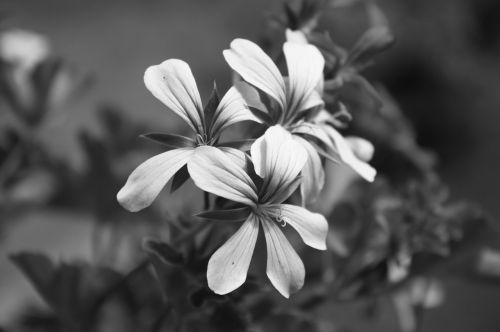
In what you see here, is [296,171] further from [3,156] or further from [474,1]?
[474,1]

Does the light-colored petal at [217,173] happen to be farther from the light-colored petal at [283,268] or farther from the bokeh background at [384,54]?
the bokeh background at [384,54]

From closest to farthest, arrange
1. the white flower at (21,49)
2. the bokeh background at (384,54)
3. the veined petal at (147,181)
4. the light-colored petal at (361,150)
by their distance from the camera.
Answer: the veined petal at (147,181) < the light-colored petal at (361,150) < the white flower at (21,49) < the bokeh background at (384,54)

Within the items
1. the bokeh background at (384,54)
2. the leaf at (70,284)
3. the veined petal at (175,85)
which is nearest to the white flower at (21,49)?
the leaf at (70,284)

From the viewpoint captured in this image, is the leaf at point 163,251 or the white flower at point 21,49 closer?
the leaf at point 163,251

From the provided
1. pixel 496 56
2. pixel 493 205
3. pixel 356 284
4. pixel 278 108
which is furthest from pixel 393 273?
pixel 496 56

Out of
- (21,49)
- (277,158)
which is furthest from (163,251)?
(21,49)
